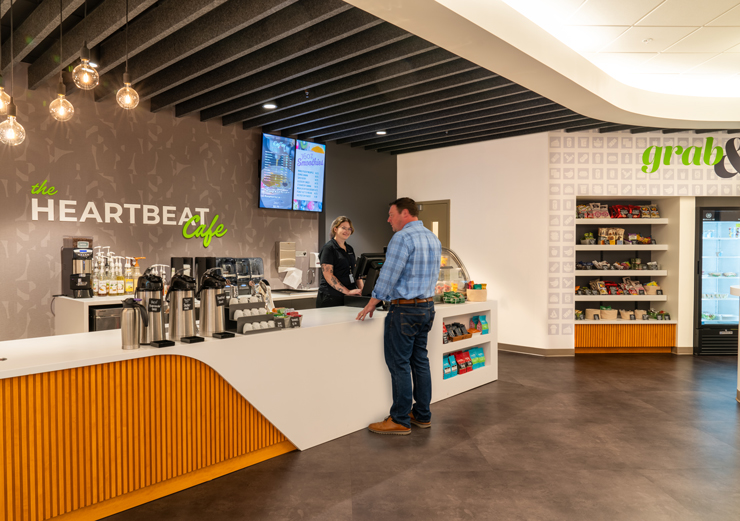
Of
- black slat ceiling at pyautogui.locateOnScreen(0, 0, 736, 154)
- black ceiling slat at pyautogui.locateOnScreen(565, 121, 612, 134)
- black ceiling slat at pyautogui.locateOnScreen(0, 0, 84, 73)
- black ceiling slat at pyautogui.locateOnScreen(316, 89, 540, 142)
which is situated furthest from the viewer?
black ceiling slat at pyautogui.locateOnScreen(565, 121, 612, 134)

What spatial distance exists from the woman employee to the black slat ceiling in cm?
147

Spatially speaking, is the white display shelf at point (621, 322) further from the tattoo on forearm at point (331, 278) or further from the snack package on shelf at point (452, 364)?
the tattoo on forearm at point (331, 278)

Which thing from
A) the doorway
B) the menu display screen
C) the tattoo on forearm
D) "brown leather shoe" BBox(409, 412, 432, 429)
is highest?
the menu display screen

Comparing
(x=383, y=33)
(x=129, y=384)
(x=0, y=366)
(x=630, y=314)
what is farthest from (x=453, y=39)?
(x=630, y=314)

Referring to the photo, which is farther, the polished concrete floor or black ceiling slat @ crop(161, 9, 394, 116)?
black ceiling slat @ crop(161, 9, 394, 116)

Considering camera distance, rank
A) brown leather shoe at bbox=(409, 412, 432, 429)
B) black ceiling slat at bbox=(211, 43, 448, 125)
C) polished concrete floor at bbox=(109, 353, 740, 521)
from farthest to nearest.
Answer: black ceiling slat at bbox=(211, 43, 448, 125) → brown leather shoe at bbox=(409, 412, 432, 429) → polished concrete floor at bbox=(109, 353, 740, 521)

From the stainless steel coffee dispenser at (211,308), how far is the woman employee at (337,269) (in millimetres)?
1732

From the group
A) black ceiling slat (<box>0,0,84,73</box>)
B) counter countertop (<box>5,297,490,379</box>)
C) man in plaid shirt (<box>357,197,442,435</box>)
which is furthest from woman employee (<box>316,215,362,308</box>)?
black ceiling slat (<box>0,0,84,73</box>)

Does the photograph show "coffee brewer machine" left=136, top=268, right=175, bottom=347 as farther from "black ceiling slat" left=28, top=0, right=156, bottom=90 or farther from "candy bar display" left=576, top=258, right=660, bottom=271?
"candy bar display" left=576, top=258, right=660, bottom=271

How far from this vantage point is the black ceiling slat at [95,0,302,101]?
3.60 metres

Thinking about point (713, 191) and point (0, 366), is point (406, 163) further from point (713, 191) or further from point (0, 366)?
point (0, 366)

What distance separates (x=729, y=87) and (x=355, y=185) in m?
5.15

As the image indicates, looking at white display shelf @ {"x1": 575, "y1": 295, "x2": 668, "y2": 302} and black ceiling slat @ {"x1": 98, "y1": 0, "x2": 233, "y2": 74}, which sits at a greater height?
black ceiling slat @ {"x1": 98, "y1": 0, "x2": 233, "y2": 74}

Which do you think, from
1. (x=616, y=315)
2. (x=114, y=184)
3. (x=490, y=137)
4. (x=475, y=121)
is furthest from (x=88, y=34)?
(x=616, y=315)
